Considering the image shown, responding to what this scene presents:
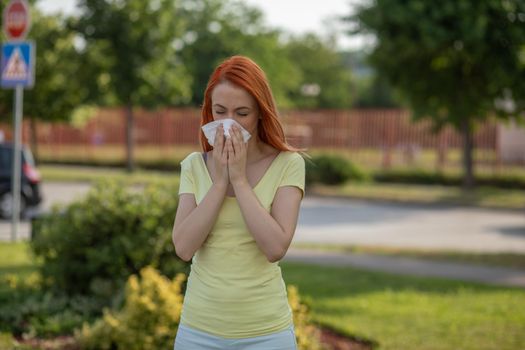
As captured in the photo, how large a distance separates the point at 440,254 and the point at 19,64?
6319 millimetres

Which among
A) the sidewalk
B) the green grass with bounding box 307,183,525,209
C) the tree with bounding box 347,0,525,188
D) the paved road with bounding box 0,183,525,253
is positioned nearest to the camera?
the sidewalk

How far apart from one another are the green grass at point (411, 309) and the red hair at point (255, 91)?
3.51m

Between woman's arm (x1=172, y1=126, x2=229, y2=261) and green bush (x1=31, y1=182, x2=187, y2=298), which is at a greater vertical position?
woman's arm (x1=172, y1=126, x2=229, y2=261)

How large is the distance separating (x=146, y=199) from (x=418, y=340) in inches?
93.4

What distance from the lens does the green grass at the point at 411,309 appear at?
6504mm

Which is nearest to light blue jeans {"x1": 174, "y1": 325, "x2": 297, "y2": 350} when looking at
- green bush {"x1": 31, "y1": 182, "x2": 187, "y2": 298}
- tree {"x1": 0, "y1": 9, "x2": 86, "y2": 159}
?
green bush {"x1": 31, "y1": 182, "x2": 187, "y2": 298}

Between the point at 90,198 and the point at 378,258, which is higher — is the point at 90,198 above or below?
above

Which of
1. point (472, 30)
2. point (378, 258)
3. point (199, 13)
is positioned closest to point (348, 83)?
point (199, 13)

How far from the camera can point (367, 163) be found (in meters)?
31.4

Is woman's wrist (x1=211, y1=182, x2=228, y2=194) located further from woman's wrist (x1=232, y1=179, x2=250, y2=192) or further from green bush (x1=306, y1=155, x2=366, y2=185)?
green bush (x1=306, y1=155, x2=366, y2=185)

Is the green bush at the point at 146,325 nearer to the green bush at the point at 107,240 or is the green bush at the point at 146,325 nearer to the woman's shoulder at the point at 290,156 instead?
the green bush at the point at 107,240

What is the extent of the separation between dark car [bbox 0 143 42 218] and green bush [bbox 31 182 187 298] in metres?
8.95

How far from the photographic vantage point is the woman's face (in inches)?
110

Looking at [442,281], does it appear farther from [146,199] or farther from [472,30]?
[472,30]
